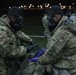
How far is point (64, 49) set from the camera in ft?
18.4

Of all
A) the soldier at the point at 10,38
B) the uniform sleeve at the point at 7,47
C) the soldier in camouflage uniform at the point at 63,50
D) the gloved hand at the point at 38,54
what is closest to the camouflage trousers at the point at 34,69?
the gloved hand at the point at 38,54

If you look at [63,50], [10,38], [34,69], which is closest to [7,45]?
[10,38]

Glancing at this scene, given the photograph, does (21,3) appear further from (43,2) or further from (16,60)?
(16,60)

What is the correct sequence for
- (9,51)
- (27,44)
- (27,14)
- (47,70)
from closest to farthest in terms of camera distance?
(9,51) < (47,70) < (27,44) < (27,14)

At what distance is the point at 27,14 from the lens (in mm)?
33500

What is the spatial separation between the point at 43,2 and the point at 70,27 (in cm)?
2859

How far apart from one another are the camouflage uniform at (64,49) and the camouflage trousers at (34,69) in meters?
0.81

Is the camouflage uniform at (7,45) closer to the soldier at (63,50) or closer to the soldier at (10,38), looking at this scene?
the soldier at (10,38)

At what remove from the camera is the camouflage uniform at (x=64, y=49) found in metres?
5.54

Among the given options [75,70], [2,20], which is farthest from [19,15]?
[75,70]

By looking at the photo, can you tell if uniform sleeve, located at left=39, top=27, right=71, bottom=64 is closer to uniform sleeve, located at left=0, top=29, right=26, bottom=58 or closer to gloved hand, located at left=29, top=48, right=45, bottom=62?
uniform sleeve, located at left=0, top=29, right=26, bottom=58

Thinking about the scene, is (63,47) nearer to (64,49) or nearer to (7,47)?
(64,49)

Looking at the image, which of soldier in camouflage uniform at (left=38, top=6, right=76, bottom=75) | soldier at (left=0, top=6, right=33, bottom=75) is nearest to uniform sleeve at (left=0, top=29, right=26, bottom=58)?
soldier at (left=0, top=6, right=33, bottom=75)

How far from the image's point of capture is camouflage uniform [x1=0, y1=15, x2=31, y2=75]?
19.8 ft
